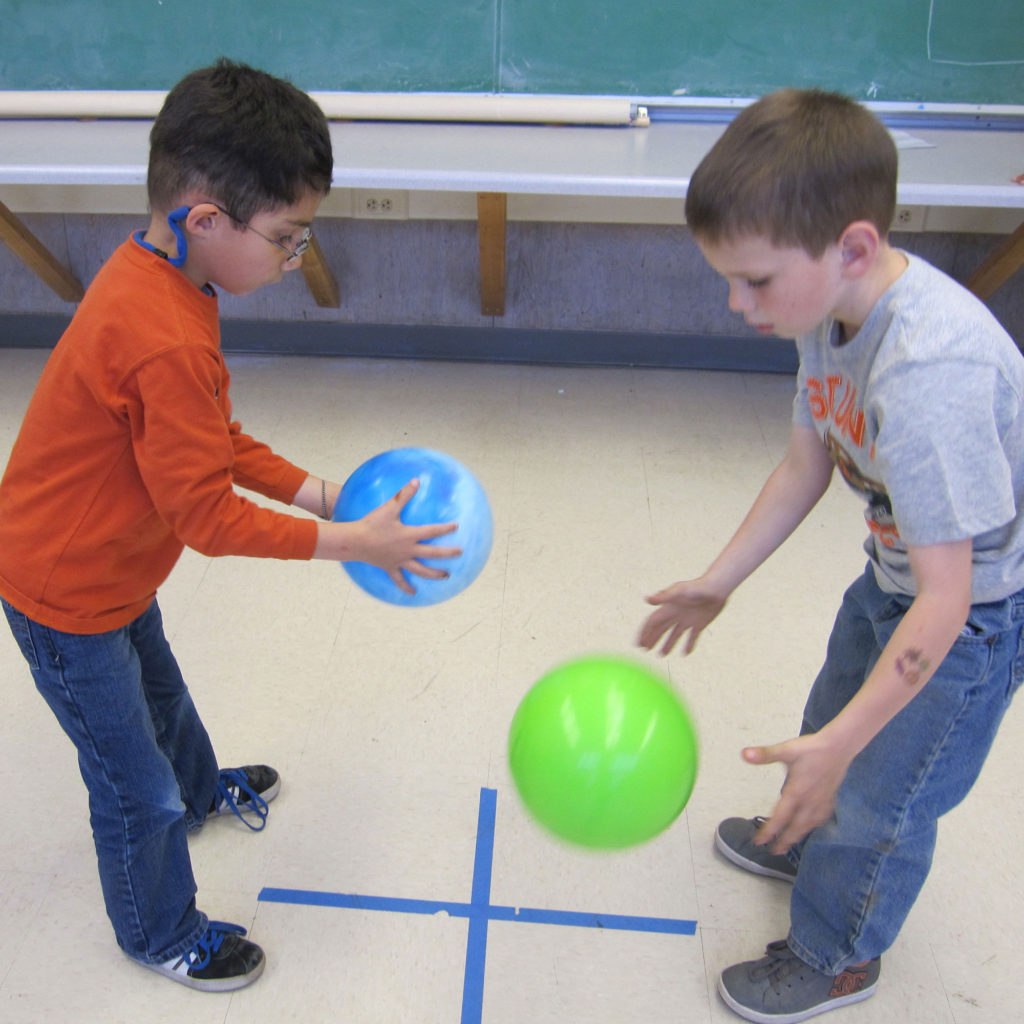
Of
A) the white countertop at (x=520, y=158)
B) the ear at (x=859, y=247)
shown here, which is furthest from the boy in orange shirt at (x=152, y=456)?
the white countertop at (x=520, y=158)

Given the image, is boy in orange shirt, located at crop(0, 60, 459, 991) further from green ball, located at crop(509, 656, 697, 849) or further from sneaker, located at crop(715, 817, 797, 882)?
sneaker, located at crop(715, 817, 797, 882)

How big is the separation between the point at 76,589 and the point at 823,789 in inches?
39.1

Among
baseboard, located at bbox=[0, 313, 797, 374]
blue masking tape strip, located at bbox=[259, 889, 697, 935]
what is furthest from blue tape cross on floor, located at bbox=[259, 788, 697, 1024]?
baseboard, located at bbox=[0, 313, 797, 374]

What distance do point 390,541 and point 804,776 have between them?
24.2 inches

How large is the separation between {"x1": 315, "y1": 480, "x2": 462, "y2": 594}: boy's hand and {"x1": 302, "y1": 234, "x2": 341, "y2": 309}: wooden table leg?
6.63 feet

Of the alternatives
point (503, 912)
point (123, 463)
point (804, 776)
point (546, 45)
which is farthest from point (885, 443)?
point (546, 45)

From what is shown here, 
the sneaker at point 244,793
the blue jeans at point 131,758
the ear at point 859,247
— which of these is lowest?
the sneaker at point 244,793

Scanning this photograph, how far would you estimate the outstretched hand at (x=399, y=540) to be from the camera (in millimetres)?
1248

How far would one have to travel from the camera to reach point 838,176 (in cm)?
96

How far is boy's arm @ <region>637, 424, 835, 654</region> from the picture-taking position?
1.37 metres

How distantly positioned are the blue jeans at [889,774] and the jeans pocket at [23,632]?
1.17 meters

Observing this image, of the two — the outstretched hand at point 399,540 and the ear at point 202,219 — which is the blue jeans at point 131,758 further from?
the ear at point 202,219

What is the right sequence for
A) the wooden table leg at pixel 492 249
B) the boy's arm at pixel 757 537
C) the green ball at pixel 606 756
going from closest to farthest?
the green ball at pixel 606 756 < the boy's arm at pixel 757 537 < the wooden table leg at pixel 492 249

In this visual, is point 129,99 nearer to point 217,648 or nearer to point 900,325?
point 217,648
